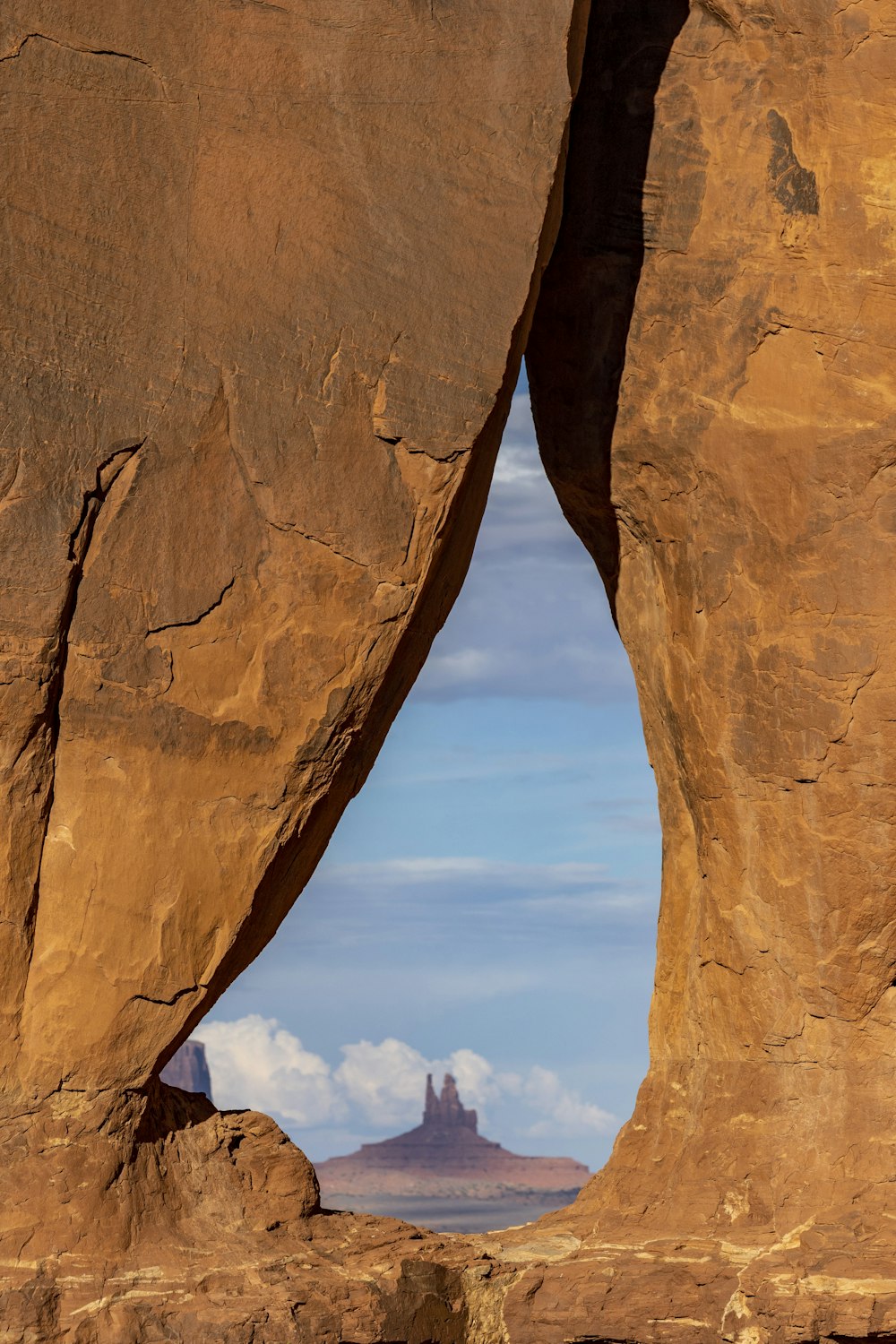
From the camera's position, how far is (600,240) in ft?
21.5

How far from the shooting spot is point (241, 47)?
17.2 ft

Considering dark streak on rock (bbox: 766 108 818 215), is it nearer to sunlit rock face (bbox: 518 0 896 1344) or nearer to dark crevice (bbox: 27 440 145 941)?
sunlit rock face (bbox: 518 0 896 1344)

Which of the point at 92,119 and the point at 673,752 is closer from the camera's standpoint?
the point at 92,119

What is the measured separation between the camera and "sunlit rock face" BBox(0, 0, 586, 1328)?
196 inches

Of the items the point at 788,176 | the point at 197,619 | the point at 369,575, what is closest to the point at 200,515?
the point at 197,619

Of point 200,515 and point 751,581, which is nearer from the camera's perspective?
point 200,515

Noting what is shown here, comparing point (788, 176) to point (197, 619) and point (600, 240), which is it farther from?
point (197, 619)

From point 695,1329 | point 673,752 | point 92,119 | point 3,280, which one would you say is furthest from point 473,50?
point 695,1329

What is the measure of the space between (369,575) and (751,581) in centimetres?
159

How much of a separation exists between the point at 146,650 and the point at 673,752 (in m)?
2.38

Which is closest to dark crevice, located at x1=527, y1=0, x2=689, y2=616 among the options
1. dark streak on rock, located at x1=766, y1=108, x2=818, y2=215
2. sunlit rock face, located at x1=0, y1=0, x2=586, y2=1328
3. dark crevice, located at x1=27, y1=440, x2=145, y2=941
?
dark streak on rock, located at x1=766, y1=108, x2=818, y2=215

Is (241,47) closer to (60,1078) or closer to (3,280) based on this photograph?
(3,280)

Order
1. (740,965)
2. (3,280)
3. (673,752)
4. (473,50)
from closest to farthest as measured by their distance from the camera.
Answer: (3,280) < (473,50) < (740,965) < (673,752)

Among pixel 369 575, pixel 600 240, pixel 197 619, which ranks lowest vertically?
pixel 197 619
